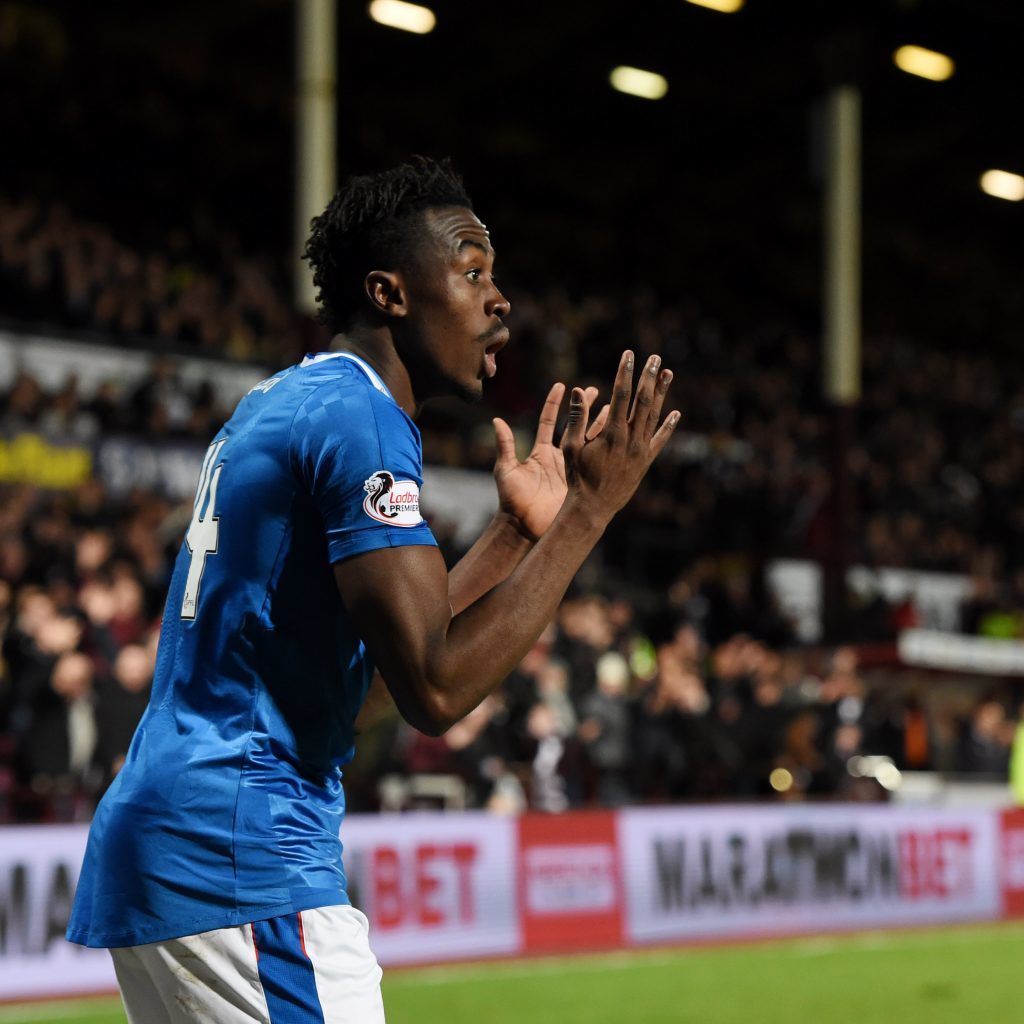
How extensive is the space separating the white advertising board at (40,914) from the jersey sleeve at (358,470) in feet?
22.8

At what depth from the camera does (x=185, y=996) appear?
2.45 m

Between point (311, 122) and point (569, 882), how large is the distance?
628 cm

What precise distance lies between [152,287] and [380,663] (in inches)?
595

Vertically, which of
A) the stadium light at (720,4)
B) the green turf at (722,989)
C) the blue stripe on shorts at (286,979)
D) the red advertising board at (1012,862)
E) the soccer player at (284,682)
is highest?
the stadium light at (720,4)

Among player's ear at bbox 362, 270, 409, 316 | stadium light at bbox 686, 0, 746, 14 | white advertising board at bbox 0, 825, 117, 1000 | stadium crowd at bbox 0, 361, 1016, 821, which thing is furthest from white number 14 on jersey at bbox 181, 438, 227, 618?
stadium light at bbox 686, 0, 746, 14

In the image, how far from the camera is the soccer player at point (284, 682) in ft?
7.90

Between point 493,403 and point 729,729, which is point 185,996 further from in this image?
point 493,403

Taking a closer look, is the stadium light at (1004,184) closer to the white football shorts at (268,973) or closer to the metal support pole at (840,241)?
the metal support pole at (840,241)

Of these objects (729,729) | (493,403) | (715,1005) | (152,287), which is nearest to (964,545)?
(493,403)

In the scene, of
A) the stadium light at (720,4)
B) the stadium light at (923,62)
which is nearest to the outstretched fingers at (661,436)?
the stadium light at (720,4)

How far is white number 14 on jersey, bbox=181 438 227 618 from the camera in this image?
2520 millimetres

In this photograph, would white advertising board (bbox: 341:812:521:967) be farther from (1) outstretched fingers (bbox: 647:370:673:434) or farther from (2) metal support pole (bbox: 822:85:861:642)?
(2) metal support pole (bbox: 822:85:861:642)

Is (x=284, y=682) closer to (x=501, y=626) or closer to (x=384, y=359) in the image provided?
(x=501, y=626)

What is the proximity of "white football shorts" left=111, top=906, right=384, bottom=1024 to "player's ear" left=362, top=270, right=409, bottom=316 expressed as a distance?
3.00ft
